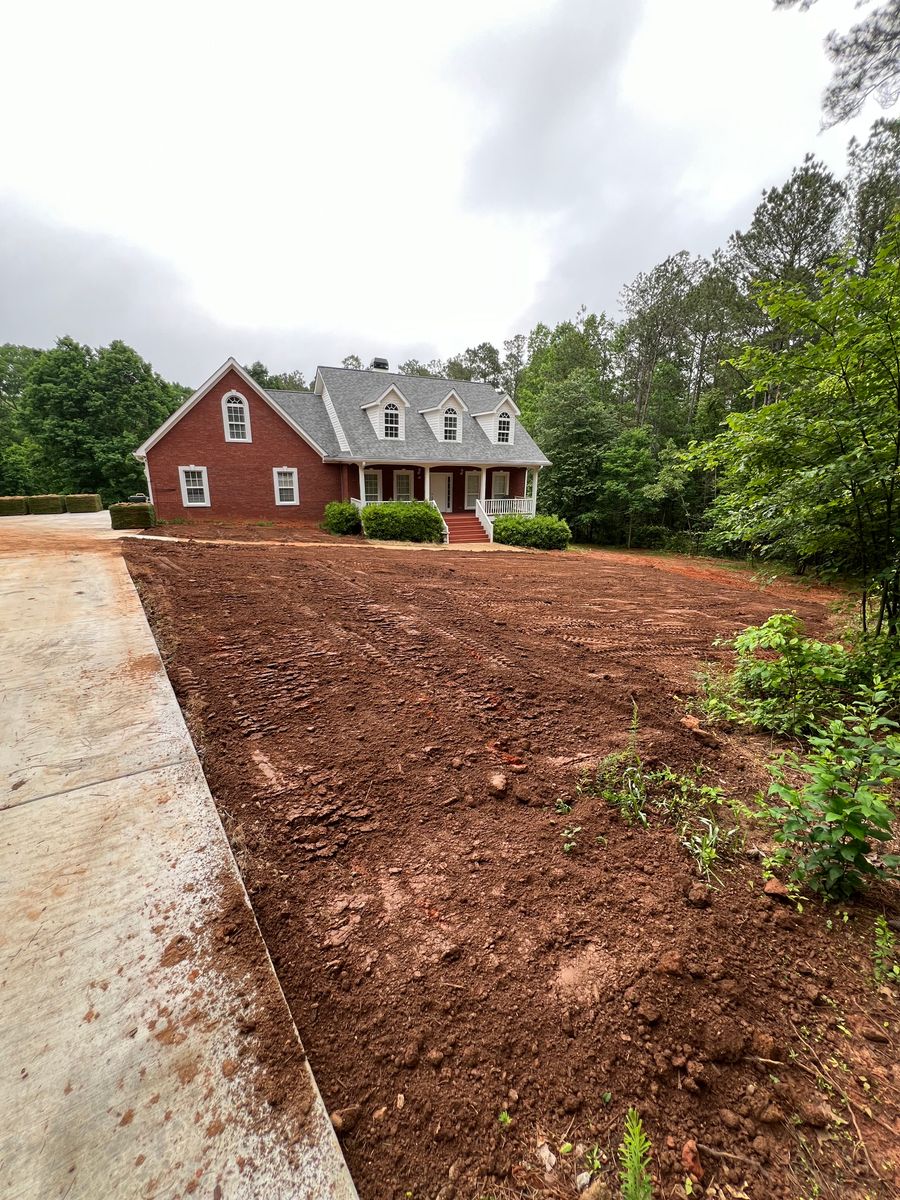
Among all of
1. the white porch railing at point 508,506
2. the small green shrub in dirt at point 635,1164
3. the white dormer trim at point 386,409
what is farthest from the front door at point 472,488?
the small green shrub in dirt at point 635,1164

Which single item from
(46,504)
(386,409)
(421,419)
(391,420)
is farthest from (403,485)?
(46,504)

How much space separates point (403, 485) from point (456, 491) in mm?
2503

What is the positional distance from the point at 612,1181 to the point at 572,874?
2.94 ft

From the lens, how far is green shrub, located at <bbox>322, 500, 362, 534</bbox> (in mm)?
17000

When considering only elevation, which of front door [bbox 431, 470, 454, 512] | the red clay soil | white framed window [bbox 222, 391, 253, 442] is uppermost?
white framed window [bbox 222, 391, 253, 442]

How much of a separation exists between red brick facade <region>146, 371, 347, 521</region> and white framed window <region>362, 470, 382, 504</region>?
1.14m

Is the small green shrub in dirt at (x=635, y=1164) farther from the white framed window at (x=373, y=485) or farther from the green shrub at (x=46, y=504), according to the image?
the green shrub at (x=46, y=504)

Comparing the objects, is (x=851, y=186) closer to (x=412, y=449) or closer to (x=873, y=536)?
(x=412, y=449)

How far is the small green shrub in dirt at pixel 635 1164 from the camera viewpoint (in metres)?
1.09

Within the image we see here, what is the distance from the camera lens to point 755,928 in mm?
1762

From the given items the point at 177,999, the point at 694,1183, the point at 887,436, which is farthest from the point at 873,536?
the point at 177,999

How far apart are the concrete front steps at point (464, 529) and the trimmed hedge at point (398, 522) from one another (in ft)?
5.58

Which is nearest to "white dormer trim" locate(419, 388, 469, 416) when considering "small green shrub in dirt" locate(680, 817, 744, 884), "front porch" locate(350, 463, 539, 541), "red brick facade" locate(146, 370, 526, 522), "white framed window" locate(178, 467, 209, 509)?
"front porch" locate(350, 463, 539, 541)

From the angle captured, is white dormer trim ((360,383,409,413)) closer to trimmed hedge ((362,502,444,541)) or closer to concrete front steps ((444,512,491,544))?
concrete front steps ((444,512,491,544))
